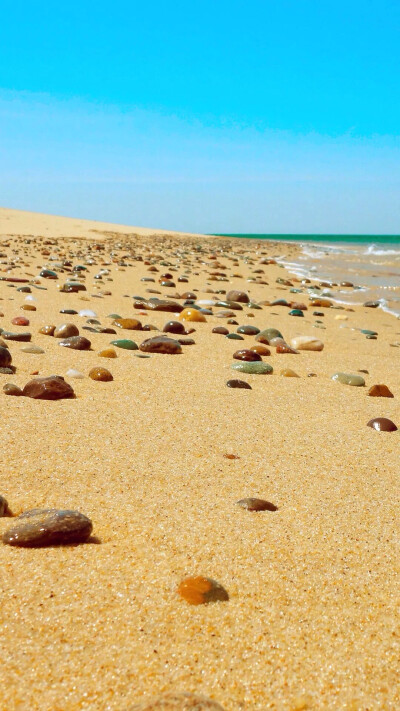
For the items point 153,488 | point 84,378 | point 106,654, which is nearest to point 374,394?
point 84,378

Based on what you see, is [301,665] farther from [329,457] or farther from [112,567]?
[329,457]

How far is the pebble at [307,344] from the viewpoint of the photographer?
165 inches

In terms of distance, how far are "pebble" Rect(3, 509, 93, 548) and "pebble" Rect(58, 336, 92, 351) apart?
6.65 ft

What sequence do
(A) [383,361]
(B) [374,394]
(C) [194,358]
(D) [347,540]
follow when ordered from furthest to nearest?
(A) [383,361]
(C) [194,358]
(B) [374,394]
(D) [347,540]

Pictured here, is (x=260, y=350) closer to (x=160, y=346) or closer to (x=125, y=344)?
(x=160, y=346)

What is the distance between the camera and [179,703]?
92cm

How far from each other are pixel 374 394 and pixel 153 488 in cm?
172

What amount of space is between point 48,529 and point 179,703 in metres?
0.58

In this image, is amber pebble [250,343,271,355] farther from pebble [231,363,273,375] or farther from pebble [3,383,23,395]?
pebble [3,383,23,395]

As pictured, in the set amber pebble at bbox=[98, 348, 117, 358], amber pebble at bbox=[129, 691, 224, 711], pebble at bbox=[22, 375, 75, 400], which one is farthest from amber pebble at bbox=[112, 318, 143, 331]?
amber pebble at bbox=[129, 691, 224, 711]

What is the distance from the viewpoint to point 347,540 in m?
1.55

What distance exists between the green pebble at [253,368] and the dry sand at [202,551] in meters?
0.39

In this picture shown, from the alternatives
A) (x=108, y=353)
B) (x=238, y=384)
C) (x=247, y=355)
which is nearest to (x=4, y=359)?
(x=108, y=353)

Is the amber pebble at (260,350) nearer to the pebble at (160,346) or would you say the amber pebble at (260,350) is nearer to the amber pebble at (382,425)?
the pebble at (160,346)
